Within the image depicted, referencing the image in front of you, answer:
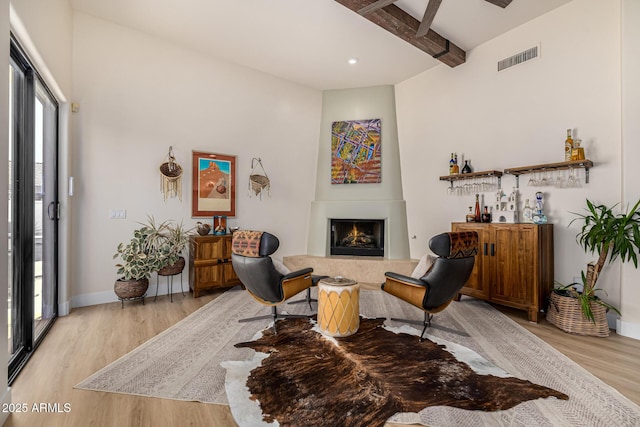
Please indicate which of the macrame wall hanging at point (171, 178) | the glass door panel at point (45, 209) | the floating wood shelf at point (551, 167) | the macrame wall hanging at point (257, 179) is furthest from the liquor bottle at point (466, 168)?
the glass door panel at point (45, 209)

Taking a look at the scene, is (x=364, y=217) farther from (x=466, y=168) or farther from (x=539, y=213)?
(x=539, y=213)

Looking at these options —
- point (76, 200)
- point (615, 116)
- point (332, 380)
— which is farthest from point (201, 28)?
point (615, 116)

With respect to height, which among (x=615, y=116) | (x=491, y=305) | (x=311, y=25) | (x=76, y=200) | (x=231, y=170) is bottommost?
(x=491, y=305)

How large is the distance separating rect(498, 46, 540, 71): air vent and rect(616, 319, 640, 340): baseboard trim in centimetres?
329

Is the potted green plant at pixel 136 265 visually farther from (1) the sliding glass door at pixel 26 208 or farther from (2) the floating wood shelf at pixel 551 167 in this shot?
(2) the floating wood shelf at pixel 551 167

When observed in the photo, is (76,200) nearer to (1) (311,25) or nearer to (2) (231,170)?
(2) (231,170)

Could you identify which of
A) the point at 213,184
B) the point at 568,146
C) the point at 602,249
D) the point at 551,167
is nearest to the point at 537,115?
the point at 568,146

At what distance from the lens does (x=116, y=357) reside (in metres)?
2.49

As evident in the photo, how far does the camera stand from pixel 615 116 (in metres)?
3.19

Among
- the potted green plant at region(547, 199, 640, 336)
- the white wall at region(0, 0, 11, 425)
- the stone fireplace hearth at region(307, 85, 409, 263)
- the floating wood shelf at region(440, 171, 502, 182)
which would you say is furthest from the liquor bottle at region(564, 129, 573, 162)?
the white wall at region(0, 0, 11, 425)

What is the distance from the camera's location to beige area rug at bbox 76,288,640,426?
179cm

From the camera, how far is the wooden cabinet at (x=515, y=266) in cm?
338

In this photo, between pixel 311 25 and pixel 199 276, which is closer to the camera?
pixel 311 25

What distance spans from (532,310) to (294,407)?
3036mm
